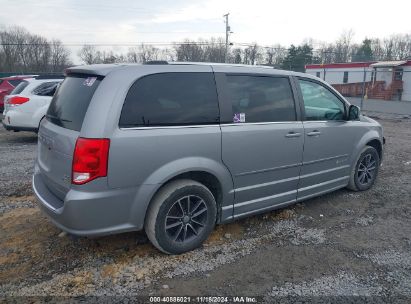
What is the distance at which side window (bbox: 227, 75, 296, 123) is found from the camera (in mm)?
3701

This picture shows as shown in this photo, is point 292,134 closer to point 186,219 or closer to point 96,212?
point 186,219

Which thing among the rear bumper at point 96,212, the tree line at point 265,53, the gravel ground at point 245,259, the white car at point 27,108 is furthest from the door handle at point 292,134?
the tree line at point 265,53

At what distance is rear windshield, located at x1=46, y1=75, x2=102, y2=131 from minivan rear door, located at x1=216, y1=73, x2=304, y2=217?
1.30 meters

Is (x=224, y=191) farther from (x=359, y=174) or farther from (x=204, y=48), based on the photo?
(x=204, y=48)

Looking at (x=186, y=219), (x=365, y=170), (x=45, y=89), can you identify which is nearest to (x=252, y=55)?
(x=45, y=89)

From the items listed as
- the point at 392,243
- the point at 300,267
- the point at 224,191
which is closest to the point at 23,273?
the point at 224,191

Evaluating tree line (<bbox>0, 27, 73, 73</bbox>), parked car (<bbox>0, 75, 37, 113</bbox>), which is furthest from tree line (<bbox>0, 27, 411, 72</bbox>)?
parked car (<bbox>0, 75, 37, 113</bbox>)

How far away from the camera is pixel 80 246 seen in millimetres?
3586

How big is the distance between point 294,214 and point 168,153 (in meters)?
2.24

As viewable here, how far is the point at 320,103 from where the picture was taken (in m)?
4.61

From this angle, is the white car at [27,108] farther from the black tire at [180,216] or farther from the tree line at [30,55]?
the tree line at [30,55]

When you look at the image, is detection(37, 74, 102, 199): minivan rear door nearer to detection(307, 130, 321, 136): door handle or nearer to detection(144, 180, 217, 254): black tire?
detection(144, 180, 217, 254): black tire

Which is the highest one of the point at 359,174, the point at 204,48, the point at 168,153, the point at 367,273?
the point at 204,48

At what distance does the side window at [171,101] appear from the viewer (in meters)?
3.06
